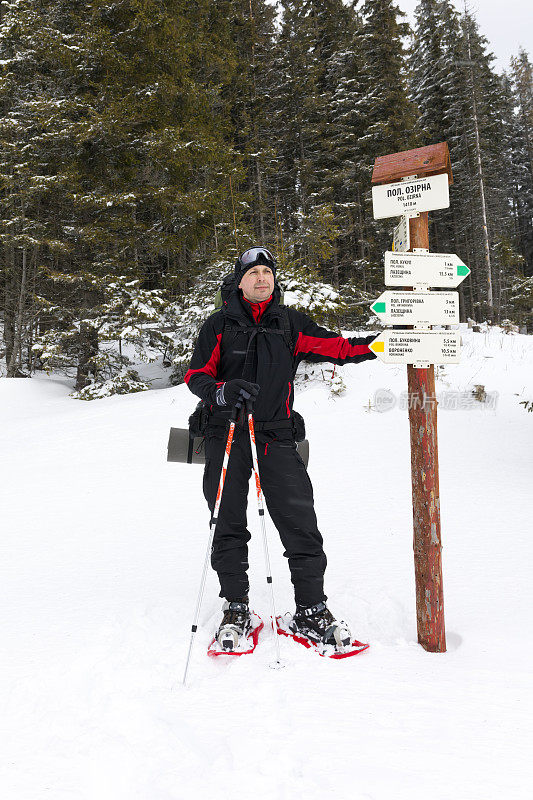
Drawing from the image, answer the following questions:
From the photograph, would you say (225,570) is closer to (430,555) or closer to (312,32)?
(430,555)

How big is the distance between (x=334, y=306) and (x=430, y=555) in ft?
23.6

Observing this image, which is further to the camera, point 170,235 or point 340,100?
point 340,100

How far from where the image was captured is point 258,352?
Result: 303 centimetres

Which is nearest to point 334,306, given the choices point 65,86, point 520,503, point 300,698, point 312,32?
point 520,503

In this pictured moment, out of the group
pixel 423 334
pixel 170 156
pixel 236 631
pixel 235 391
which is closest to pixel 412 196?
pixel 423 334

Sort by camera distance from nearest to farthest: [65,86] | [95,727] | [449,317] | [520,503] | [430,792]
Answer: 1. [430,792]
2. [95,727]
3. [449,317]
4. [520,503]
5. [65,86]

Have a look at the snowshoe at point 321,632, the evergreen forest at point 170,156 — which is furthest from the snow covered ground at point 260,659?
the evergreen forest at point 170,156

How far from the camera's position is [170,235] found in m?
13.1

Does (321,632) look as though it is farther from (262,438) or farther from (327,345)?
(327,345)

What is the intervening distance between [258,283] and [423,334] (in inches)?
40.5

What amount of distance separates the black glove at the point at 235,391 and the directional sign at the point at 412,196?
1.24m

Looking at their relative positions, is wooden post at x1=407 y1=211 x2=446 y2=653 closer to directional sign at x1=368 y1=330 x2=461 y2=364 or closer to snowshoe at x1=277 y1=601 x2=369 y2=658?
directional sign at x1=368 y1=330 x2=461 y2=364

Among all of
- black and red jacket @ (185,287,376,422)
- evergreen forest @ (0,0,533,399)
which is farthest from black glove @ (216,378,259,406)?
evergreen forest @ (0,0,533,399)

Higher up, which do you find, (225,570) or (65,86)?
(65,86)
